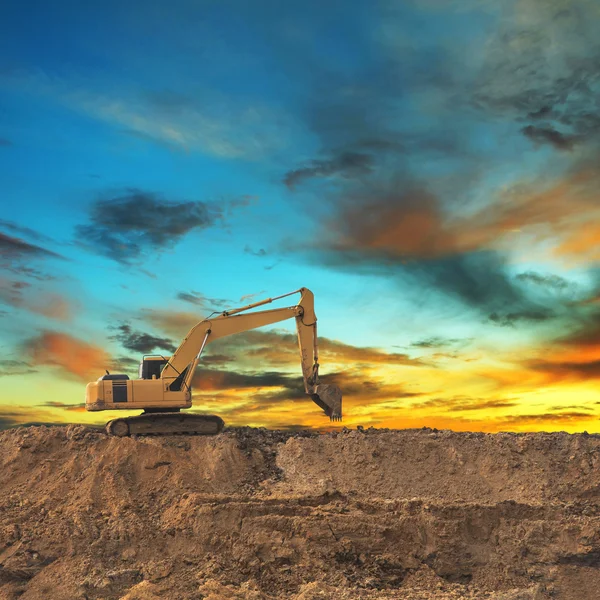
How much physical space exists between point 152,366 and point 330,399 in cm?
531

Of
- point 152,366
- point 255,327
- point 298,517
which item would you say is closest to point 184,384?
point 152,366

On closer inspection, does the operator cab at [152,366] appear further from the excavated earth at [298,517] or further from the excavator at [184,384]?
the excavated earth at [298,517]

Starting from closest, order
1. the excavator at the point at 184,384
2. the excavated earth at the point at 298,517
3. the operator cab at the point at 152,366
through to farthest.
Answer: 1. the excavated earth at the point at 298,517
2. the excavator at the point at 184,384
3. the operator cab at the point at 152,366

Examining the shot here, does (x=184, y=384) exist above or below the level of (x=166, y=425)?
above

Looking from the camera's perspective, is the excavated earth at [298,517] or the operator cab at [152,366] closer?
the excavated earth at [298,517]

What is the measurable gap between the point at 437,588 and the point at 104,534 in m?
6.73

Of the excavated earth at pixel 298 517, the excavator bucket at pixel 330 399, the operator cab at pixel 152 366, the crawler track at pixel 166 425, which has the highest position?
the operator cab at pixel 152 366

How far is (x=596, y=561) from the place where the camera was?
14.1m

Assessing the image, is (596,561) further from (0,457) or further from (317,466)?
(0,457)

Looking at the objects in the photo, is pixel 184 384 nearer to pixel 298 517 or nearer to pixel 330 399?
pixel 330 399

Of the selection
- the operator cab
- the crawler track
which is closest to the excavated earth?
the crawler track

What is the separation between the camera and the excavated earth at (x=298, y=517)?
1261 centimetres

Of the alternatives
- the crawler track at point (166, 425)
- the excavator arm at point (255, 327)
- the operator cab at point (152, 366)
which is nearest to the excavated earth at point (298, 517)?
the crawler track at point (166, 425)

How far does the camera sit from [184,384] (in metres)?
19.7
